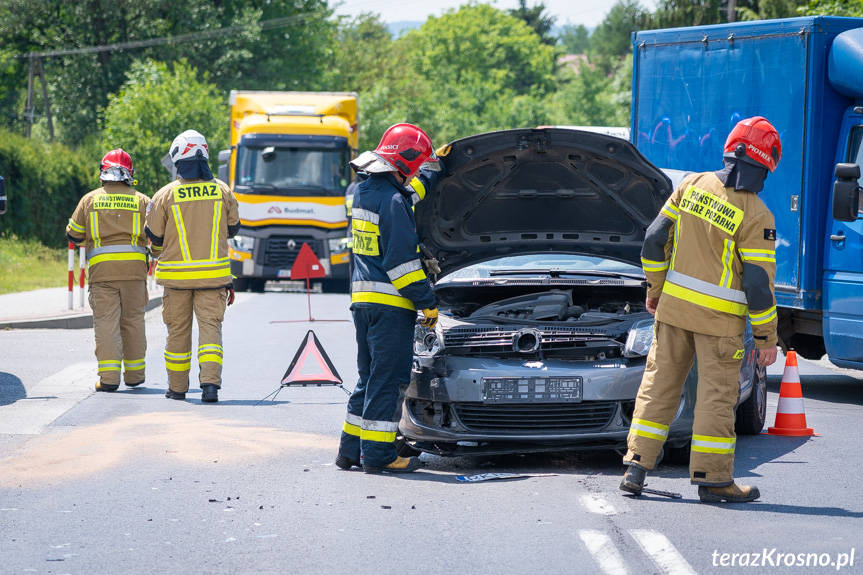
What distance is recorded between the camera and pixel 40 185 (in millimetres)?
30453

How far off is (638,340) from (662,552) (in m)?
2.04

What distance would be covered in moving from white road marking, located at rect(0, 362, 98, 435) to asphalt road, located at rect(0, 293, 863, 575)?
0.04m

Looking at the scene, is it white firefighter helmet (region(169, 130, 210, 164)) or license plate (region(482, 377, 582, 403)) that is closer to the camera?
license plate (region(482, 377, 582, 403))

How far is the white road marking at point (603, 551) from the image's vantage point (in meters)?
4.85

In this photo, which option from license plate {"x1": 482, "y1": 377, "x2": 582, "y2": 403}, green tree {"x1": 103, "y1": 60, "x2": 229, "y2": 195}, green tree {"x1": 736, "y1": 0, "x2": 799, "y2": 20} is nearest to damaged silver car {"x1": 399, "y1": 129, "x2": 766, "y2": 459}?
license plate {"x1": 482, "y1": 377, "x2": 582, "y2": 403}

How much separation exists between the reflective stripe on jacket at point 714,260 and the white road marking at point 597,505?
0.97 meters

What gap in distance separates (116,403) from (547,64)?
91230mm

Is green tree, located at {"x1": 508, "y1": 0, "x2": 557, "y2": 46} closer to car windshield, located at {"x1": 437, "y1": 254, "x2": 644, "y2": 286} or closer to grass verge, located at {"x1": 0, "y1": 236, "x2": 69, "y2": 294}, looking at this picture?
grass verge, located at {"x1": 0, "y1": 236, "x2": 69, "y2": 294}

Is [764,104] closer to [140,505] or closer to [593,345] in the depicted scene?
[593,345]

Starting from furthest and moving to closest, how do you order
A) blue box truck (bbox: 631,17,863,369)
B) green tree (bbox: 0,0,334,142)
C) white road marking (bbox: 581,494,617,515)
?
green tree (bbox: 0,0,334,142), blue box truck (bbox: 631,17,863,369), white road marking (bbox: 581,494,617,515)

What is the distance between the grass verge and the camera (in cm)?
2180

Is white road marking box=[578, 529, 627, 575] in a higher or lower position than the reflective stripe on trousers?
lower

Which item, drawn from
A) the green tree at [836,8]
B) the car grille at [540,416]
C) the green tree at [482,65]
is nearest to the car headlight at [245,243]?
the green tree at [836,8]

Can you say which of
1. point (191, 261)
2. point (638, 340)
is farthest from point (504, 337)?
point (191, 261)
